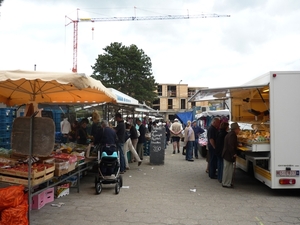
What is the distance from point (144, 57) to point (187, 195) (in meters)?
32.3

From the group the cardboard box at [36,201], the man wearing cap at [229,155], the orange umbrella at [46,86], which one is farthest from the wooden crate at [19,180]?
A: the man wearing cap at [229,155]

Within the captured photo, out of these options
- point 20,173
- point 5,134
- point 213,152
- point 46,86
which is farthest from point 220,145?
point 5,134

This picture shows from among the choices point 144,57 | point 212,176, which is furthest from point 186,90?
point 212,176

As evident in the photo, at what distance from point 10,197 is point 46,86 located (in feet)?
8.74

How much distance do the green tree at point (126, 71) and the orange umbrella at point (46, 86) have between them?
26.0 m

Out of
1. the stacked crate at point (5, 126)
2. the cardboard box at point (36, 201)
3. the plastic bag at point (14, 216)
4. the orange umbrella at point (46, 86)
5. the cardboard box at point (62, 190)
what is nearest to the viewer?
the plastic bag at point (14, 216)

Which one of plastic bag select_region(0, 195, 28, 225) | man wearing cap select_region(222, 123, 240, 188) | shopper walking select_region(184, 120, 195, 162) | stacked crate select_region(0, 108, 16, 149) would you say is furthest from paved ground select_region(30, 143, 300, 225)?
shopper walking select_region(184, 120, 195, 162)

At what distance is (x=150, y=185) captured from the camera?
299 inches

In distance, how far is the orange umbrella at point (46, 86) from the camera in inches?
165

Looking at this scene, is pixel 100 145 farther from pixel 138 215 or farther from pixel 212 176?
pixel 212 176

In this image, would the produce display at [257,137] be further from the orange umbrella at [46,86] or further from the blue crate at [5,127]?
the blue crate at [5,127]

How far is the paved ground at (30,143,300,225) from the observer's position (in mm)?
4934

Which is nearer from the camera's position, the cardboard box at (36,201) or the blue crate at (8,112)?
the cardboard box at (36,201)

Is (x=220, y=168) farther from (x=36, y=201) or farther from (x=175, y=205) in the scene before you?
(x=36, y=201)
